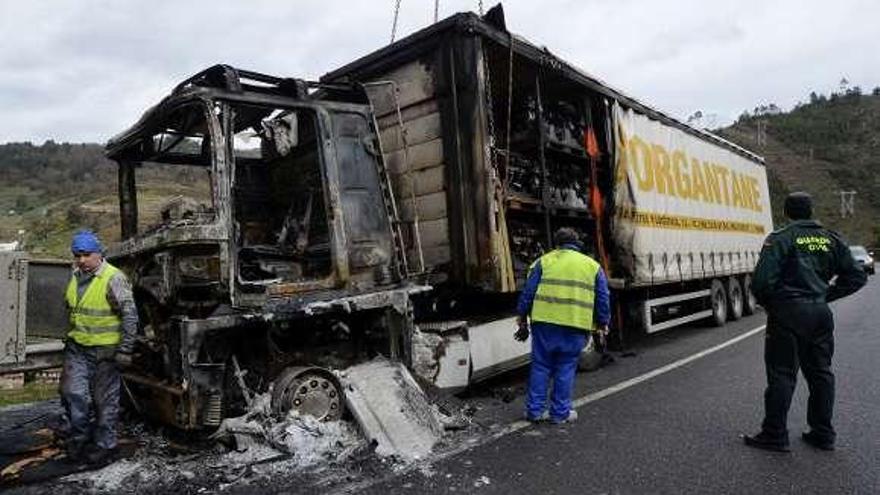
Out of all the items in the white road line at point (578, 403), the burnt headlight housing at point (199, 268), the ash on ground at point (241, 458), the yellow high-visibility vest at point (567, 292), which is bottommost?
the white road line at point (578, 403)

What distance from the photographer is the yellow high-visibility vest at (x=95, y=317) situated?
4.80 meters

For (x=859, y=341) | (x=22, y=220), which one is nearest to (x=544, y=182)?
(x=859, y=341)

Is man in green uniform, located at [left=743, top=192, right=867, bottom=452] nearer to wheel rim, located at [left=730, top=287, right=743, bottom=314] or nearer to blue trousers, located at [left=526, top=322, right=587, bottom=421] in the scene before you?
blue trousers, located at [left=526, top=322, right=587, bottom=421]

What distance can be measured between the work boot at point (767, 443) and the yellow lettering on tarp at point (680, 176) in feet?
13.9

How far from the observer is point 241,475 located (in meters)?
4.19

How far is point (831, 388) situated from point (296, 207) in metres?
3.84

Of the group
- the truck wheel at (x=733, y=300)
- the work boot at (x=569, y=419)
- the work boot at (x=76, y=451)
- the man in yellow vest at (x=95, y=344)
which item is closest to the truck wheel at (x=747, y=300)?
the truck wheel at (x=733, y=300)

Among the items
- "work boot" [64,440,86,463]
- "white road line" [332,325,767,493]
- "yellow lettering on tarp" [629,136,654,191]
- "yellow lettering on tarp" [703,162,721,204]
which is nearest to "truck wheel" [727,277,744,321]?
"yellow lettering on tarp" [703,162,721,204]

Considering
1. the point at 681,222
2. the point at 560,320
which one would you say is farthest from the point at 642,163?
the point at 560,320

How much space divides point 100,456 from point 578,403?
3.56 meters

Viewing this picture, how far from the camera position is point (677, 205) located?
1004 cm

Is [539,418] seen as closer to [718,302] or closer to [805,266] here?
[805,266]

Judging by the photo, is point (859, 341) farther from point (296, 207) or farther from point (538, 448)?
point (296, 207)

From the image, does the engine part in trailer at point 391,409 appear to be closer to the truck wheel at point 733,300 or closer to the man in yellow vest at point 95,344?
the man in yellow vest at point 95,344
